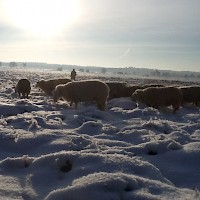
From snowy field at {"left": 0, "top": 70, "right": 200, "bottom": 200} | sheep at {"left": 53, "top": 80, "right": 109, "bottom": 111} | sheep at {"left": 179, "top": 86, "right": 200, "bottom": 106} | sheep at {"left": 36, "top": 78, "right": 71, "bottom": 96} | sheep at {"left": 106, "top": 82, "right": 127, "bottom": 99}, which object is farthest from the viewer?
sheep at {"left": 36, "top": 78, "right": 71, "bottom": 96}

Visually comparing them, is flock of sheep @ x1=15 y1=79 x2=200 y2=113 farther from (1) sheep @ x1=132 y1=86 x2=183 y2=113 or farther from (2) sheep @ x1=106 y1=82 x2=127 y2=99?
(2) sheep @ x1=106 y1=82 x2=127 y2=99

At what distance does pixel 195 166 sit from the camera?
18.6ft

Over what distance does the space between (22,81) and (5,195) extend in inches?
575

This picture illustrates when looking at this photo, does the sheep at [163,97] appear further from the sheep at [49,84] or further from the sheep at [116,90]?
the sheep at [49,84]

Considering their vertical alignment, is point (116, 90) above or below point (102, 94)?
below

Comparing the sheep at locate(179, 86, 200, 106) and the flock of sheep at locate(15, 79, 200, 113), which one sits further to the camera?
the sheep at locate(179, 86, 200, 106)

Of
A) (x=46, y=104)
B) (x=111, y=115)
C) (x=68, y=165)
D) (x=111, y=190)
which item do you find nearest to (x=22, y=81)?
(x=46, y=104)

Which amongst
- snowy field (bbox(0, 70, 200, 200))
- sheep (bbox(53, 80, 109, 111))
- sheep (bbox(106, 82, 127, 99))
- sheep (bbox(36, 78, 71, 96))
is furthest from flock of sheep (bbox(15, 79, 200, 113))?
sheep (bbox(36, 78, 71, 96))

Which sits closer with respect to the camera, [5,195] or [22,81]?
[5,195]

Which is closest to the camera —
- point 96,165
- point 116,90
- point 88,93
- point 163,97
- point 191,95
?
point 96,165

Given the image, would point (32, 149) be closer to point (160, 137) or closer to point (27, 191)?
point (27, 191)

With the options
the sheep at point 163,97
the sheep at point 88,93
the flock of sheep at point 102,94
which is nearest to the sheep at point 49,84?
the flock of sheep at point 102,94

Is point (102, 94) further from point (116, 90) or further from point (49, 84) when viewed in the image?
point (49, 84)

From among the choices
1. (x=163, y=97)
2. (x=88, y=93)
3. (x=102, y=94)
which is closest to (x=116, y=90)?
(x=163, y=97)
